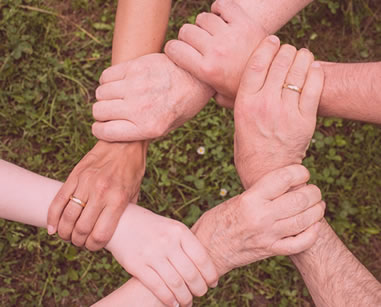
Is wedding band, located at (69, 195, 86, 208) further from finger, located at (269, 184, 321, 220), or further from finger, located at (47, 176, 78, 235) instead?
finger, located at (269, 184, 321, 220)

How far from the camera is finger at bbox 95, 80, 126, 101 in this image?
2.37 m

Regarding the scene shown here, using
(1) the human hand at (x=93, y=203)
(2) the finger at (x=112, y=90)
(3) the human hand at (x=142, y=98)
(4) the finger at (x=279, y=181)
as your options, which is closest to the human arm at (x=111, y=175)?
(1) the human hand at (x=93, y=203)

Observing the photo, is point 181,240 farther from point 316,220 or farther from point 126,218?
point 316,220

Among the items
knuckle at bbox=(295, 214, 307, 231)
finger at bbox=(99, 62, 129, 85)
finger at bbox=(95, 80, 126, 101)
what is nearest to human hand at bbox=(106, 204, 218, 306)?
knuckle at bbox=(295, 214, 307, 231)

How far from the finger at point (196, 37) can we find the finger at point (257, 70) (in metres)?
0.27

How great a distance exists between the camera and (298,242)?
206 cm

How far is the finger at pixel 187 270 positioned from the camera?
213 centimetres

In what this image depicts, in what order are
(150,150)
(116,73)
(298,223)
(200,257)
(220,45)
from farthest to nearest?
(150,150)
(116,73)
(220,45)
(200,257)
(298,223)

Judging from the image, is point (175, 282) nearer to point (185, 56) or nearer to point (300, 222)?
point (300, 222)

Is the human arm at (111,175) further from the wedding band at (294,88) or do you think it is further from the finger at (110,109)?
the wedding band at (294,88)

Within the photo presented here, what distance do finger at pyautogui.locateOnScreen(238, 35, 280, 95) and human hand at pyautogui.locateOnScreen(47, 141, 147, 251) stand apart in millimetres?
806

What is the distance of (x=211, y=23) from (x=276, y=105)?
23.6 inches

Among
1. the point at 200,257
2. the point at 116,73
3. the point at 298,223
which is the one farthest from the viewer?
the point at 116,73

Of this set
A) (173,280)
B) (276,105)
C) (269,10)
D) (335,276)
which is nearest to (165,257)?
(173,280)
